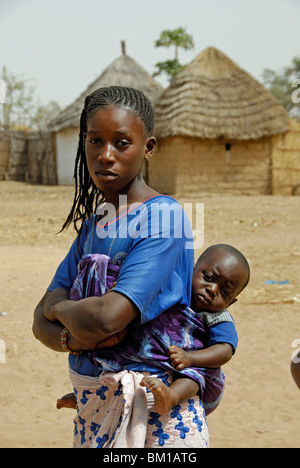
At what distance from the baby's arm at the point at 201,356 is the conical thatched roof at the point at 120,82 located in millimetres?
19627

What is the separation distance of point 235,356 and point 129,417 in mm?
2975

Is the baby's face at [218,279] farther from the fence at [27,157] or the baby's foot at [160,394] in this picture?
the fence at [27,157]

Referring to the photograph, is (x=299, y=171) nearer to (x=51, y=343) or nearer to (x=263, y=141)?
(x=263, y=141)

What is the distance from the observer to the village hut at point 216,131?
50.8ft

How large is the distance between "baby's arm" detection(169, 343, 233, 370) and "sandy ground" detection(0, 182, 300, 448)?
155cm

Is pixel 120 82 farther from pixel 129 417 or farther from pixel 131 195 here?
pixel 129 417

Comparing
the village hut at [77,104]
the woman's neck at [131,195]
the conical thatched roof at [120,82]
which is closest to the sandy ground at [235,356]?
the woman's neck at [131,195]

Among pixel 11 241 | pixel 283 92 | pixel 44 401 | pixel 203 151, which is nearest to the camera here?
pixel 44 401

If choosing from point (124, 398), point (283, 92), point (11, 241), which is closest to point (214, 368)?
point (124, 398)

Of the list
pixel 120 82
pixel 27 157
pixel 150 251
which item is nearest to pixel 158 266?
pixel 150 251

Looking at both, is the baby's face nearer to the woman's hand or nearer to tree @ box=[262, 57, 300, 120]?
the woman's hand

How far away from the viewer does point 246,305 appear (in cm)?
553

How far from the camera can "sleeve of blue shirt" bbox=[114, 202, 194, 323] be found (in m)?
1.37
